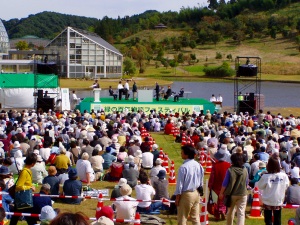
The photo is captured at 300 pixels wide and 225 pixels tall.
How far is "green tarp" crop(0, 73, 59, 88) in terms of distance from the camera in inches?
1228

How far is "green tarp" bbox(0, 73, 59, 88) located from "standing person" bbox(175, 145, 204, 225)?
79.5 feet

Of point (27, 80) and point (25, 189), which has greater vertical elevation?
point (27, 80)

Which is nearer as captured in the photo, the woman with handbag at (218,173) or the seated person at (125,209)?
the seated person at (125,209)

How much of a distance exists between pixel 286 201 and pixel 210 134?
8287 mm

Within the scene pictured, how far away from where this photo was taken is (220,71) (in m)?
81.2

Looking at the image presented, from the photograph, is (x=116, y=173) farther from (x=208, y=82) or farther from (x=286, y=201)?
(x=208, y=82)

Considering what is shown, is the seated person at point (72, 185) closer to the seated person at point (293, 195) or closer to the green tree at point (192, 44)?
the seated person at point (293, 195)

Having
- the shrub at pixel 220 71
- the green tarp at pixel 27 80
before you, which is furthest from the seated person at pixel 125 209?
the shrub at pixel 220 71

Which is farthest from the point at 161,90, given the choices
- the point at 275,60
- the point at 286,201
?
the point at 275,60

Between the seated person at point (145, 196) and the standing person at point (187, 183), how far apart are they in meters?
2.32

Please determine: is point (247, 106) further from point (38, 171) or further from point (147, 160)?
point (38, 171)

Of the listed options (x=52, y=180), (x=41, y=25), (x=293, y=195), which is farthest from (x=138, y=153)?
(x=41, y=25)

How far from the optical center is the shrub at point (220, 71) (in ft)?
266

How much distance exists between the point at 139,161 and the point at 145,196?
13.7ft
